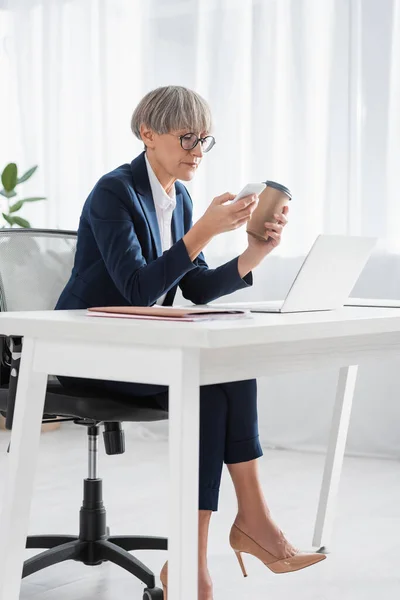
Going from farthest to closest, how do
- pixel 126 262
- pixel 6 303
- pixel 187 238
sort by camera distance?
pixel 6 303 < pixel 126 262 < pixel 187 238

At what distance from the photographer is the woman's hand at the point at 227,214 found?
152 cm

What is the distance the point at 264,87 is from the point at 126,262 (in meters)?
1.98

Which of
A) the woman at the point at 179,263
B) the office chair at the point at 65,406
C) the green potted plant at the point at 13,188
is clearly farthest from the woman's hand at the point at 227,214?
the green potted plant at the point at 13,188

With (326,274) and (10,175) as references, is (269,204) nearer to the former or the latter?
(326,274)

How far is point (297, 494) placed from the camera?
2799mm

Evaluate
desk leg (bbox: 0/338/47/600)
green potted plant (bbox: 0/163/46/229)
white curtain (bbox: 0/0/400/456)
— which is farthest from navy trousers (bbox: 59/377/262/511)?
green potted plant (bbox: 0/163/46/229)

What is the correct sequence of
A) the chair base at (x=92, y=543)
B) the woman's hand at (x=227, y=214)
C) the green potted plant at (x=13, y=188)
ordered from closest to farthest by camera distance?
the woman's hand at (x=227, y=214) < the chair base at (x=92, y=543) < the green potted plant at (x=13, y=188)

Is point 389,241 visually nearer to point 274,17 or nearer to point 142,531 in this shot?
point 274,17

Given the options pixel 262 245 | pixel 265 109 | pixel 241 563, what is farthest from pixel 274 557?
pixel 265 109

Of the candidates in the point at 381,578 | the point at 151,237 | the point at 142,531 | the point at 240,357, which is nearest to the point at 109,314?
the point at 240,357

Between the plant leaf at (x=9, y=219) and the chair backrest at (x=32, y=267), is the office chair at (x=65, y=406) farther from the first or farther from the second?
the plant leaf at (x=9, y=219)

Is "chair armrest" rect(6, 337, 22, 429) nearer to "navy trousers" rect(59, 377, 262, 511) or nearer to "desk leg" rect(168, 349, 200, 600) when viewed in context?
"navy trousers" rect(59, 377, 262, 511)

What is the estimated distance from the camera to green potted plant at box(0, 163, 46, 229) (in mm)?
3842

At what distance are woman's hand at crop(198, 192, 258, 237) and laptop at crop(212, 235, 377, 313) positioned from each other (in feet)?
0.50
